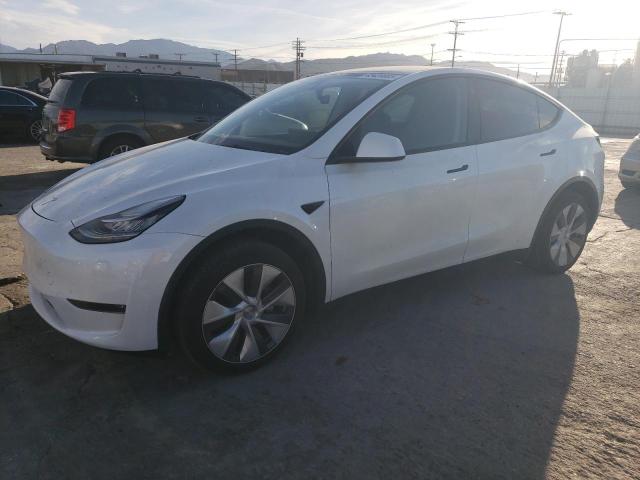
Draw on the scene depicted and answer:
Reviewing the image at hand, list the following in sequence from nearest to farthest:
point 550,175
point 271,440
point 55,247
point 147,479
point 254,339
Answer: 1. point 147,479
2. point 271,440
3. point 55,247
4. point 254,339
5. point 550,175

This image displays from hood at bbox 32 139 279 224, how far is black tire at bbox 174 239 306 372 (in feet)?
1.25

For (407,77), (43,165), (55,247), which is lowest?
(43,165)

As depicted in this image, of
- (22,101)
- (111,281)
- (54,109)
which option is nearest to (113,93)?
(54,109)

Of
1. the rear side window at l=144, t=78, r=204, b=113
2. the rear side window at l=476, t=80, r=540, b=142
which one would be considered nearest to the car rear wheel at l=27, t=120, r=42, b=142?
the rear side window at l=144, t=78, r=204, b=113

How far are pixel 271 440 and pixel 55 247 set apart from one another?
1425mm

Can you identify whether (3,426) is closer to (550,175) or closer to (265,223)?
(265,223)

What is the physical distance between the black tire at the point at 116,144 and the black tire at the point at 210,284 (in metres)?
6.17

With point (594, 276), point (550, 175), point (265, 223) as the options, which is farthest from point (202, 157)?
point (594, 276)

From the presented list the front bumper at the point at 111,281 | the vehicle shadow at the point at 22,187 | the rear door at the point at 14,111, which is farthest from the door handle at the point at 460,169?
the rear door at the point at 14,111

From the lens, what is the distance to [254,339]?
9.41 ft

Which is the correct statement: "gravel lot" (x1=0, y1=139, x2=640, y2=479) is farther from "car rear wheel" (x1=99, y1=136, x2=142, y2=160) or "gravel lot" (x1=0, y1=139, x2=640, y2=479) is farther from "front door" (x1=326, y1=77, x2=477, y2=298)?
"car rear wheel" (x1=99, y1=136, x2=142, y2=160)

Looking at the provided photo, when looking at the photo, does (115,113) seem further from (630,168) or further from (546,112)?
(630,168)

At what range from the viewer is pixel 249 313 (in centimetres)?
283

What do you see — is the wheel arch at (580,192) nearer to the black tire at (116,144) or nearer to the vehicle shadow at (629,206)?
the vehicle shadow at (629,206)
